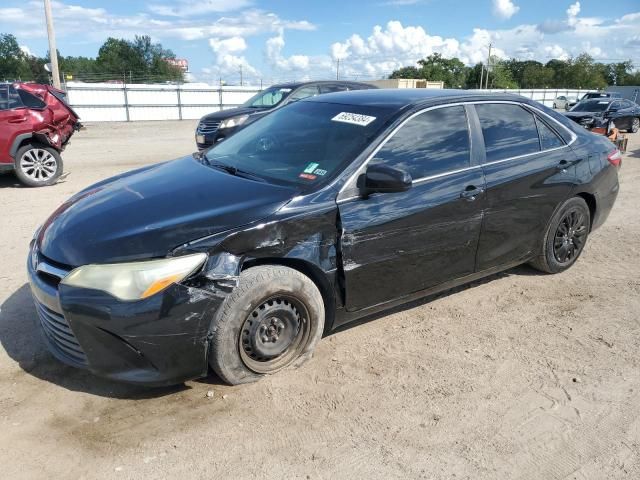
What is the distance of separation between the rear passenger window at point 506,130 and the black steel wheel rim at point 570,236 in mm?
830

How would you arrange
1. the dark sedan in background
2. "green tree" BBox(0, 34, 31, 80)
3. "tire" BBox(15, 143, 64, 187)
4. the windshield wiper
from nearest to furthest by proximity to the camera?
the windshield wiper → "tire" BBox(15, 143, 64, 187) → the dark sedan in background → "green tree" BBox(0, 34, 31, 80)

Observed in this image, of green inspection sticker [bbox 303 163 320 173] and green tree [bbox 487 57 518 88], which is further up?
green tree [bbox 487 57 518 88]

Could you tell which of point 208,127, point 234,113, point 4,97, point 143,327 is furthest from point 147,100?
point 143,327

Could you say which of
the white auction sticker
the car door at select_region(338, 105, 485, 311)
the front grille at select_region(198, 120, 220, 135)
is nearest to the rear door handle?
the car door at select_region(338, 105, 485, 311)

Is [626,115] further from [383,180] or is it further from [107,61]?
[107,61]

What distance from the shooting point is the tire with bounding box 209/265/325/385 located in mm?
2867

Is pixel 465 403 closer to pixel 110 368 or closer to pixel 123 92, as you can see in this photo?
pixel 110 368

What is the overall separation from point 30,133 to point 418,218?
25.7ft

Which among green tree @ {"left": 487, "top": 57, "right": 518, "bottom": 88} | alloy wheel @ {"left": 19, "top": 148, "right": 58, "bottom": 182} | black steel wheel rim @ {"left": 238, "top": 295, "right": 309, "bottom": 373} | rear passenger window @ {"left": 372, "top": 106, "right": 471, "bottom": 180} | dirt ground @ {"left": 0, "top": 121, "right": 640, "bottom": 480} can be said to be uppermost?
green tree @ {"left": 487, "top": 57, "right": 518, "bottom": 88}

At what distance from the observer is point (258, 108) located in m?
12.3

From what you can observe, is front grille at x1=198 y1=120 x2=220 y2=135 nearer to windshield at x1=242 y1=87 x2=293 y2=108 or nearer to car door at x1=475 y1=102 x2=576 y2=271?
windshield at x1=242 y1=87 x2=293 y2=108

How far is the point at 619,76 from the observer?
90875 mm

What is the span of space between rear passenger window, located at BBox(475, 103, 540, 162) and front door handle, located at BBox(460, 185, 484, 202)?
31 centimetres

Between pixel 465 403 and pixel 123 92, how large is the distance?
29.2 m
